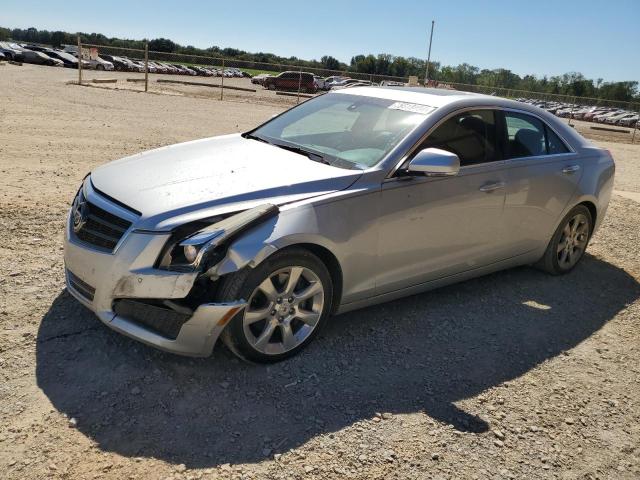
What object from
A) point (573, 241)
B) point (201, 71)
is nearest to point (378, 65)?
point (201, 71)

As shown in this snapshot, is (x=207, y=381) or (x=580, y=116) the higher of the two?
(x=580, y=116)

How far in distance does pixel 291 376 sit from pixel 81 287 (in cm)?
138

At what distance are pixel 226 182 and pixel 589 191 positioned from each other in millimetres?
3730

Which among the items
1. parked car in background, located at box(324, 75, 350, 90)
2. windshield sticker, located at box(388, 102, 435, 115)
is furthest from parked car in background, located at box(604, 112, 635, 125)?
windshield sticker, located at box(388, 102, 435, 115)

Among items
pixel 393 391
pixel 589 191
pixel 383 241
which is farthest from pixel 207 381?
pixel 589 191

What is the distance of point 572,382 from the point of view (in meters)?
3.81

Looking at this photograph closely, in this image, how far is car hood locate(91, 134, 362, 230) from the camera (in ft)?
10.8

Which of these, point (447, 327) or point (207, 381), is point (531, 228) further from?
point (207, 381)

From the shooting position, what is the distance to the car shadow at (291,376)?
2.92m

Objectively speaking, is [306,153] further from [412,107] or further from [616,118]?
[616,118]

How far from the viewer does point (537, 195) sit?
5.02 metres

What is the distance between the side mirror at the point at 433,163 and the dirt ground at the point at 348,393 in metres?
1.21

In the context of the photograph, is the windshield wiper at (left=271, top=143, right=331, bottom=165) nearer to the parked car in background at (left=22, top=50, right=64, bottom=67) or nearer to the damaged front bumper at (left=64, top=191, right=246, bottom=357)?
the damaged front bumper at (left=64, top=191, right=246, bottom=357)

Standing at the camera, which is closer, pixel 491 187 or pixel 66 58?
pixel 491 187
